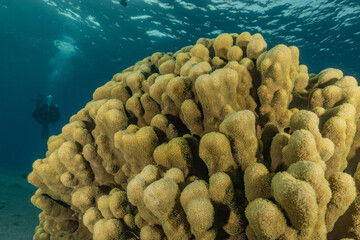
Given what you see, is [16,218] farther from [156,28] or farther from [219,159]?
[156,28]

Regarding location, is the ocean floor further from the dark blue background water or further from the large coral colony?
the dark blue background water

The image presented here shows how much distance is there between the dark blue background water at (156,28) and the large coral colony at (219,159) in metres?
15.8

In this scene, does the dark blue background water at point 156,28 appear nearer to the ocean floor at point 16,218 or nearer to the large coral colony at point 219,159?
the large coral colony at point 219,159

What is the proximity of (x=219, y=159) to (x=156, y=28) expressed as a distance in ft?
A: 73.0

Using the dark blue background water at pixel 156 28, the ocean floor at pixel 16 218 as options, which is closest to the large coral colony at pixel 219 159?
the ocean floor at pixel 16 218

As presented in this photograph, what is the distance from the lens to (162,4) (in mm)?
16672

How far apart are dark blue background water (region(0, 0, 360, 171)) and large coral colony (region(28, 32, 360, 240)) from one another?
1580 cm

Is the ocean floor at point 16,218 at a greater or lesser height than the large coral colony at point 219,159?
lesser

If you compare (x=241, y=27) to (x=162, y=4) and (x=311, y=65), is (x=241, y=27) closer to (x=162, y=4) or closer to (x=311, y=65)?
(x=162, y=4)

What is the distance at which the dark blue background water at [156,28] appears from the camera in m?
15.6

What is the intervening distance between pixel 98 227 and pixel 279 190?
137 centimetres

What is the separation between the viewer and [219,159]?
1.40m

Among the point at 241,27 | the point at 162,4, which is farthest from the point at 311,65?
the point at 162,4

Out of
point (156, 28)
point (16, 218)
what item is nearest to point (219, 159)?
point (16, 218)
